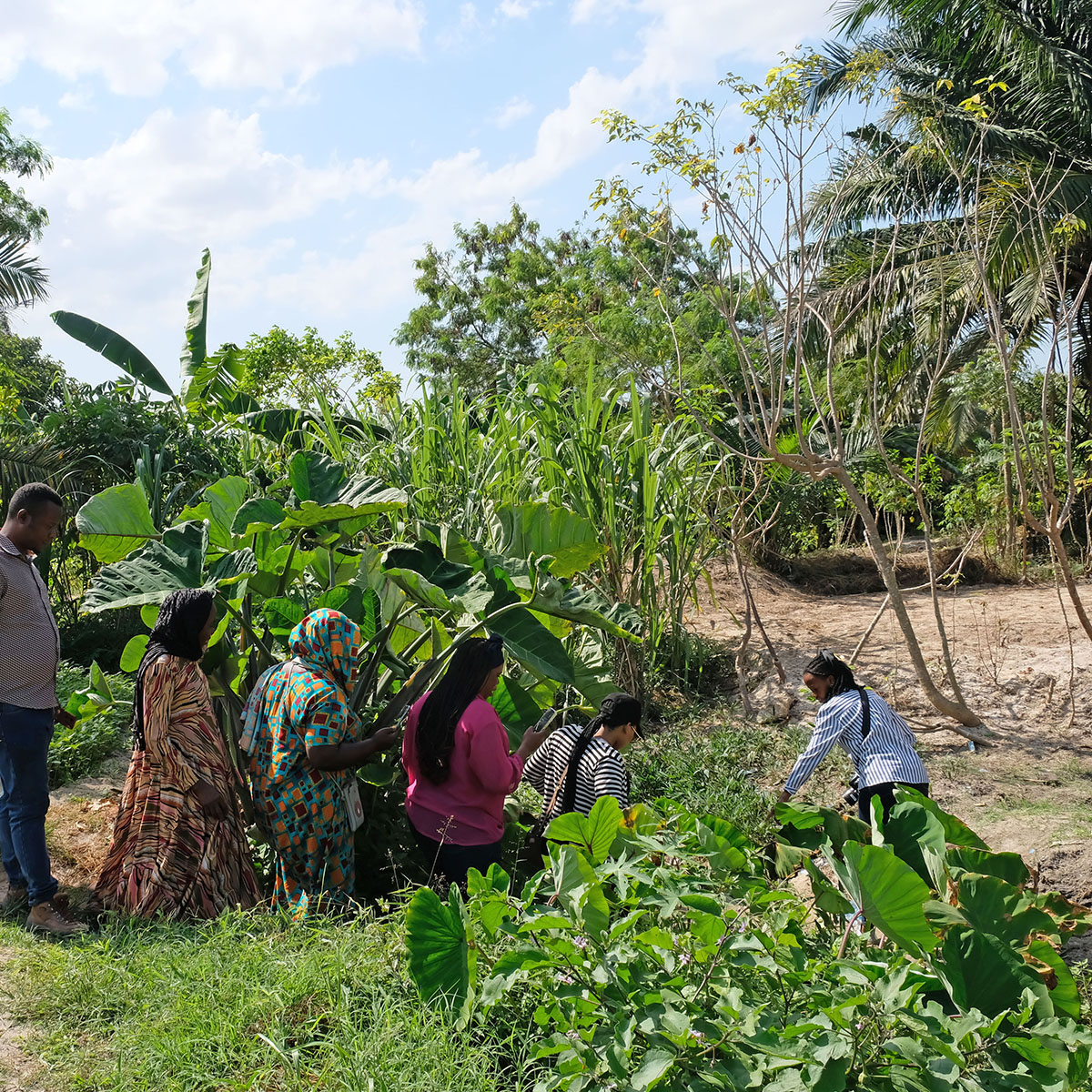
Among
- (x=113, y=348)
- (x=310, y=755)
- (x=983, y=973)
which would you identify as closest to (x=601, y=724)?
(x=310, y=755)

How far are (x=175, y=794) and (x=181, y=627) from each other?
59 centimetres

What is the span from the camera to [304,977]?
2.67 metres

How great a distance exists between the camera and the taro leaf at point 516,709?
4152mm

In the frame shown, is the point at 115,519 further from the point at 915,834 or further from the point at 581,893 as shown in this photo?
the point at 915,834

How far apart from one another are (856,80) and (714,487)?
340 centimetres

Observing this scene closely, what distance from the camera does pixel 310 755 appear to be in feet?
11.4

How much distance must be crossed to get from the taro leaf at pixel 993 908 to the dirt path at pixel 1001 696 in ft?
7.06

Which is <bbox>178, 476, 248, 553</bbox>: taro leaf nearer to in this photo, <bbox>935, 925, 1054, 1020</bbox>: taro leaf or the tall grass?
the tall grass

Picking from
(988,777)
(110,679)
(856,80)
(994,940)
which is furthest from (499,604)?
(110,679)

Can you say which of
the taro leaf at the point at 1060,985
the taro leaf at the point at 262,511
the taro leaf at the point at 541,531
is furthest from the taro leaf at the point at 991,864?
the taro leaf at the point at 262,511

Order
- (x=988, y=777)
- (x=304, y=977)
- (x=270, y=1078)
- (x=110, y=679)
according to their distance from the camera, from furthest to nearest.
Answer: (x=110, y=679), (x=988, y=777), (x=304, y=977), (x=270, y=1078)

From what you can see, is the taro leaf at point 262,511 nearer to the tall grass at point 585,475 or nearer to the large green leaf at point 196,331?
the tall grass at point 585,475

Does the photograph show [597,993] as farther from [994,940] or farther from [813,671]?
[813,671]

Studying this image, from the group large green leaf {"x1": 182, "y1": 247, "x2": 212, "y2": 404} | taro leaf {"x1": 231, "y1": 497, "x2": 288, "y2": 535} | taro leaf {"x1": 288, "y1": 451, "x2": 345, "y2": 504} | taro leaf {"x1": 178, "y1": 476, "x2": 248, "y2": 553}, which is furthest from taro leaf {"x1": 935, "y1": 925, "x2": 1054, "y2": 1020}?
large green leaf {"x1": 182, "y1": 247, "x2": 212, "y2": 404}
